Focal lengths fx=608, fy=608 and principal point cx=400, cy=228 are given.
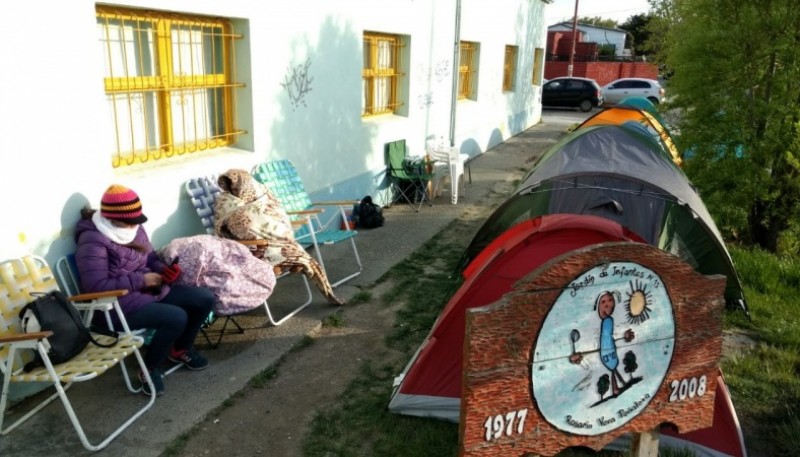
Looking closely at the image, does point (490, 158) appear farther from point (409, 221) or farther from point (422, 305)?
point (422, 305)

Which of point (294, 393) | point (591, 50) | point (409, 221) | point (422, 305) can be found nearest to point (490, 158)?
point (409, 221)

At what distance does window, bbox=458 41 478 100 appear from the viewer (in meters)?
11.6

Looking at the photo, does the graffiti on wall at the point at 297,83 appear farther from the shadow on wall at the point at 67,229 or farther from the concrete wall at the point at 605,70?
the concrete wall at the point at 605,70

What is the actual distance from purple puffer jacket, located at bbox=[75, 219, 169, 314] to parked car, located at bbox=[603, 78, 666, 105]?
941 inches

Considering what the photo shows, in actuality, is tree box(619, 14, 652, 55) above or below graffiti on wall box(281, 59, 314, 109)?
above

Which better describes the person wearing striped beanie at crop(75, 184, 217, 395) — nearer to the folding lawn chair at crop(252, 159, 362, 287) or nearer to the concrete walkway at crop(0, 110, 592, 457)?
the concrete walkway at crop(0, 110, 592, 457)

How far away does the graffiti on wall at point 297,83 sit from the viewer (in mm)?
5852

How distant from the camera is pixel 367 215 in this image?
716cm

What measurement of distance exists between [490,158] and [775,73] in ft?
21.2

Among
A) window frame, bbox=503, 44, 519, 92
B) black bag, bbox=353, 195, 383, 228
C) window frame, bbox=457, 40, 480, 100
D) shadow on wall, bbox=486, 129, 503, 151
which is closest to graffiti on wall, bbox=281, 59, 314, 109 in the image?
black bag, bbox=353, 195, 383, 228

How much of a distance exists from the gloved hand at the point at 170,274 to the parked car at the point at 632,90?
23.7m

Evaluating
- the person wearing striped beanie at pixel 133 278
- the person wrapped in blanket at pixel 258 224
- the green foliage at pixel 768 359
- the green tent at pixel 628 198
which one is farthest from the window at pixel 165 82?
the green foliage at pixel 768 359

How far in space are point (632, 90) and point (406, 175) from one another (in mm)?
19808

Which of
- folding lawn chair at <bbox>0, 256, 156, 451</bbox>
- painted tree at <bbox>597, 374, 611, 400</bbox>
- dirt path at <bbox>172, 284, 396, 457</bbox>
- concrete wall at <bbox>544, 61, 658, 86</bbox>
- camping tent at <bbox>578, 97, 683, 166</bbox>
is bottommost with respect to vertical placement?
dirt path at <bbox>172, 284, 396, 457</bbox>
